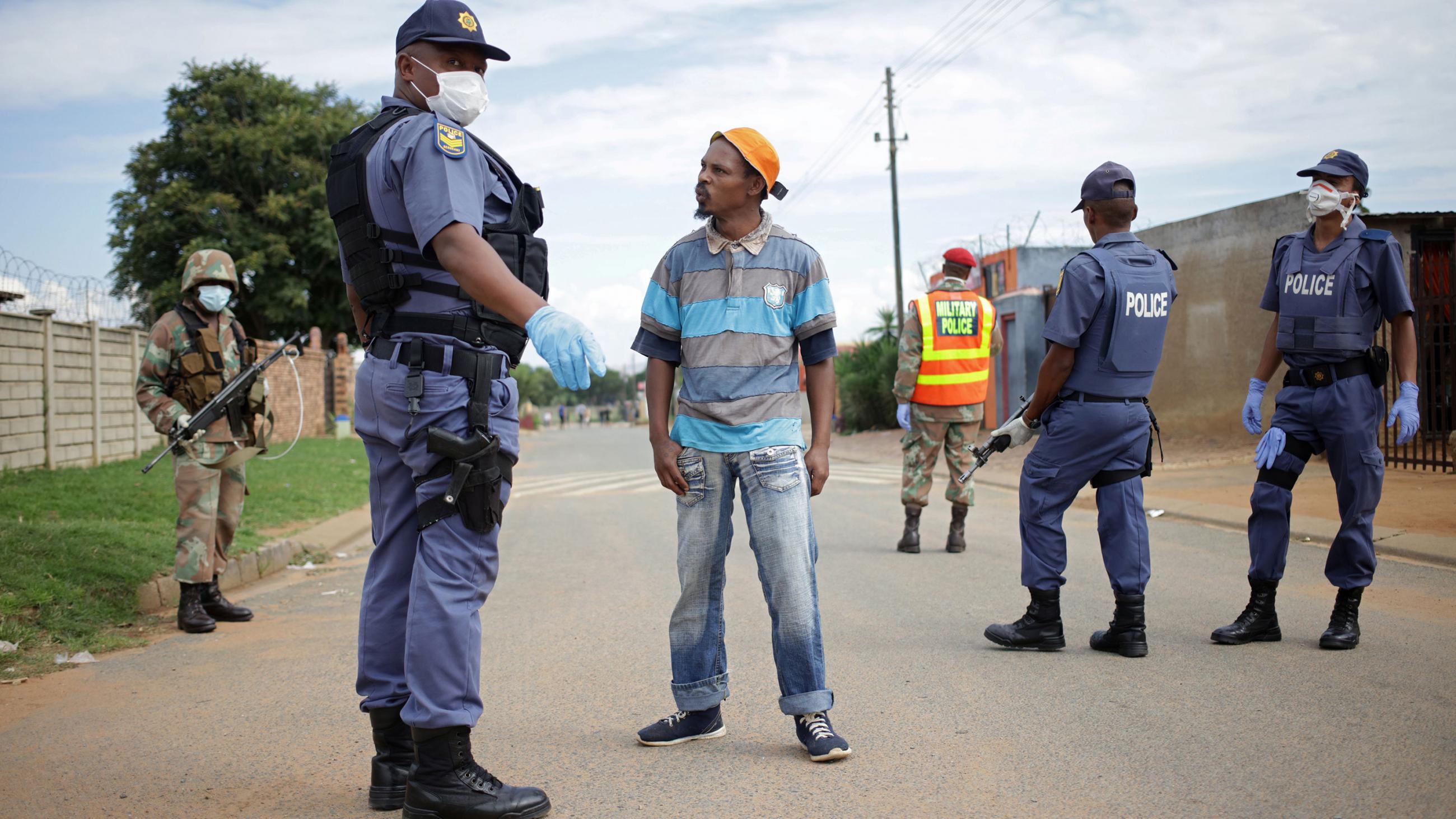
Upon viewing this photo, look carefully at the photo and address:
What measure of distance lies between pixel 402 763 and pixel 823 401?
171 centimetres

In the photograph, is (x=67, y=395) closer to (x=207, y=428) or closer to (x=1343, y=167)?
(x=207, y=428)

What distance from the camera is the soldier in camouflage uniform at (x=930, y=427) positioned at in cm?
788

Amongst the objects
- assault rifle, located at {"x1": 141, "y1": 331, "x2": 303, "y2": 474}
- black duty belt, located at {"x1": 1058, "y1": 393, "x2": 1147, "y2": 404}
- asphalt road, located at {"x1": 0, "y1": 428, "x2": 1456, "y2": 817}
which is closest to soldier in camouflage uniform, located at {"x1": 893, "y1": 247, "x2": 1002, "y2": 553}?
asphalt road, located at {"x1": 0, "y1": 428, "x2": 1456, "y2": 817}

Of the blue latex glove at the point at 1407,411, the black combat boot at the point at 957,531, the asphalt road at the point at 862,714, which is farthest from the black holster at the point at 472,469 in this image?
the black combat boot at the point at 957,531

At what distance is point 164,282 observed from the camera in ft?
116

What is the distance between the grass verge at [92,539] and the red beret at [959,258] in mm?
5437

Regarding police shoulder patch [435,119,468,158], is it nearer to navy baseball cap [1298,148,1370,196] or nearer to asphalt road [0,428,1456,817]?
asphalt road [0,428,1456,817]

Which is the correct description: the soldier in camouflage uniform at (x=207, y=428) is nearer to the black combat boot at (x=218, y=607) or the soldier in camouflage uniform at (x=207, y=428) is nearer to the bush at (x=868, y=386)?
the black combat boot at (x=218, y=607)

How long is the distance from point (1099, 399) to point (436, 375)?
2.99 m

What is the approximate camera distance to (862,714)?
12.9 feet

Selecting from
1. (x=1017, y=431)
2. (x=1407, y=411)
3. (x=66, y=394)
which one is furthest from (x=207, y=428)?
(x=66, y=394)

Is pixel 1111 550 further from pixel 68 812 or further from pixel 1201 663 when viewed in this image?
pixel 68 812

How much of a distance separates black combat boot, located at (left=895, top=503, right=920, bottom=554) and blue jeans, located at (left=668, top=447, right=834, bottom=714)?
4491 mm

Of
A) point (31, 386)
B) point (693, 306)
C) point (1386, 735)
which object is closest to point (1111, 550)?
point (1386, 735)
